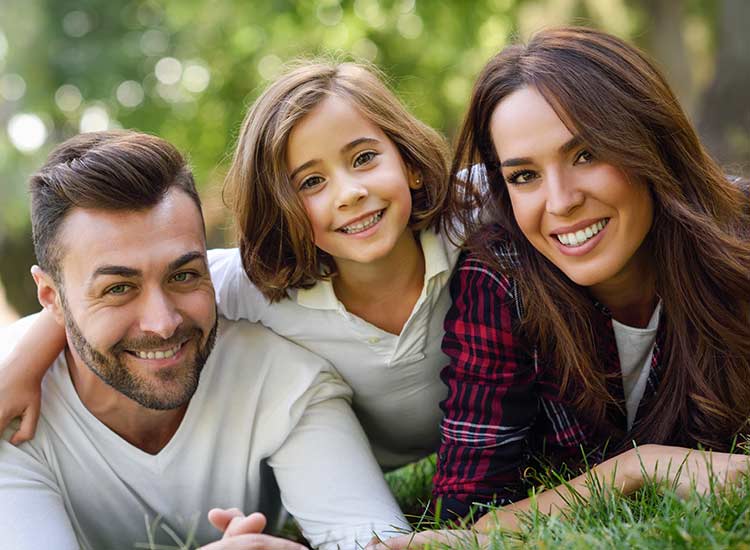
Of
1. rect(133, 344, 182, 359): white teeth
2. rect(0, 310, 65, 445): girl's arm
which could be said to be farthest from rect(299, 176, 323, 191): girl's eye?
rect(0, 310, 65, 445): girl's arm

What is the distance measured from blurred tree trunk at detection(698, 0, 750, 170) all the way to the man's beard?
4.97 metres

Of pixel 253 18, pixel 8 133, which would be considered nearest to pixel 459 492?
pixel 253 18

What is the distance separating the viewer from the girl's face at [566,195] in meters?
2.85

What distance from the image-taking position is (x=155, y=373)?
3033mm

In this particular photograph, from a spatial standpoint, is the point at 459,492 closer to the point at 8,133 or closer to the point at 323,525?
the point at 323,525

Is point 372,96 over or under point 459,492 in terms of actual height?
over

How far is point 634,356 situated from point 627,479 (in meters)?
0.61

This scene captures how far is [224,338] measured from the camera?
337 centimetres

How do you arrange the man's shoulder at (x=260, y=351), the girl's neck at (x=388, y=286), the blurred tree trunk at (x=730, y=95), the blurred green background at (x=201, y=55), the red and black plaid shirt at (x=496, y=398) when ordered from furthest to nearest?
the blurred green background at (x=201, y=55) → the blurred tree trunk at (x=730, y=95) → the girl's neck at (x=388, y=286) → the man's shoulder at (x=260, y=351) → the red and black plaid shirt at (x=496, y=398)

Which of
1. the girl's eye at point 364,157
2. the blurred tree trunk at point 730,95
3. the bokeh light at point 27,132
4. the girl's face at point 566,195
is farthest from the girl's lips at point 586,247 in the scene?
the bokeh light at point 27,132

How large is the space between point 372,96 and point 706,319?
1433 millimetres

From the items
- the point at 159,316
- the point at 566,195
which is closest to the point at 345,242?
the point at 159,316

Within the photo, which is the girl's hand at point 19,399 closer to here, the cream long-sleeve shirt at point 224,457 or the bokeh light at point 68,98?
the cream long-sleeve shirt at point 224,457

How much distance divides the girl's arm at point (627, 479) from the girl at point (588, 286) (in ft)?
0.05
